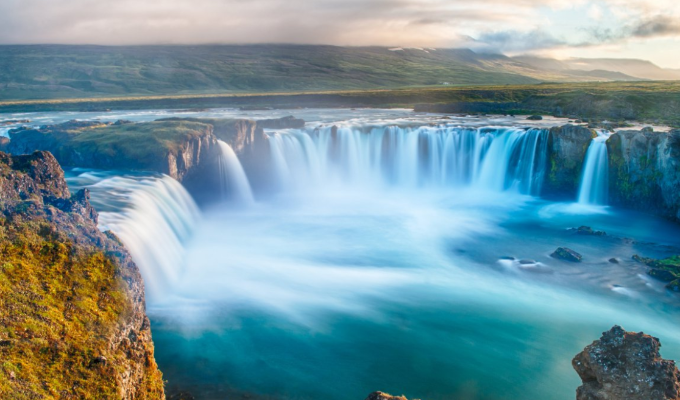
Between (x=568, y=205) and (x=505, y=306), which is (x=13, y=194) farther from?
(x=568, y=205)

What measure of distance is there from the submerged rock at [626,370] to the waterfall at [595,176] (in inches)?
1136

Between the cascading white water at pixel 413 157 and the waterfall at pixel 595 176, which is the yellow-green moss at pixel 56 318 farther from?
the waterfall at pixel 595 176

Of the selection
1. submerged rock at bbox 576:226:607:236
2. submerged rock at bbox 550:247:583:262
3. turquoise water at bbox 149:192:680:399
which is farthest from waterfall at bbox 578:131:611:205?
submerged rock at bbox 550:247:583:262

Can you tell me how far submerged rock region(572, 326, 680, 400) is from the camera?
860 cm

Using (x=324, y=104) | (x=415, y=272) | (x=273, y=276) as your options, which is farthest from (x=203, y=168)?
(x=324, y=104)

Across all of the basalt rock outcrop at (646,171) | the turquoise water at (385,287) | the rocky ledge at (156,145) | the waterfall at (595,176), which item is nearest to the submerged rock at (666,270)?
the turquoise water at (385,287)

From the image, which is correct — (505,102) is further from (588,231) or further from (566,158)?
(588,231)

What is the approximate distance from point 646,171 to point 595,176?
136 inches

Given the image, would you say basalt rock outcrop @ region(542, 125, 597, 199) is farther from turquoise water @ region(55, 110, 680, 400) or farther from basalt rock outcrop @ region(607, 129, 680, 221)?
basalt rock outcrop @ region(607, 129, 680, 221)

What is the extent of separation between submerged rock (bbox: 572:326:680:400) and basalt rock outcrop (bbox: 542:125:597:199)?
2978 cm

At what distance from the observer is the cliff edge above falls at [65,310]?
733cm

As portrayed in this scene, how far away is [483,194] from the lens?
39062 millimetres

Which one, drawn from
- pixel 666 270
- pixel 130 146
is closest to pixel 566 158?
pixel 666 270

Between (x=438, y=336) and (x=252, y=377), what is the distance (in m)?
6.67
